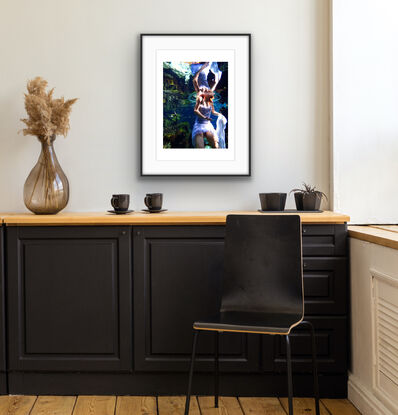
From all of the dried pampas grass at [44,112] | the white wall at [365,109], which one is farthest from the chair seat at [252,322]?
the dried pampas grass at [44,112]

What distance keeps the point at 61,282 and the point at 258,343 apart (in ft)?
3.34

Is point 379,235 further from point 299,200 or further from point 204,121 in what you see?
point 204,121

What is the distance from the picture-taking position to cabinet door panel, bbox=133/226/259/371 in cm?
242

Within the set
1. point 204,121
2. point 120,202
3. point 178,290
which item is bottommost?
point 178,290

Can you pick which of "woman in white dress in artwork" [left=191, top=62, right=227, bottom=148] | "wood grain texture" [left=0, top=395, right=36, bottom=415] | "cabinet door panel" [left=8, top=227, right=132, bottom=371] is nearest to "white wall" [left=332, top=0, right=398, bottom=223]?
"woman in white dress in artwork" [left=191, top=62, right=227, bottom=148]

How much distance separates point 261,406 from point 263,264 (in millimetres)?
695

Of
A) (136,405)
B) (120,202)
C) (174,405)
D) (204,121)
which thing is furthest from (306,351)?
(204,121)

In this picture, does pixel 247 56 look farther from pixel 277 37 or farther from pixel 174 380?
pixel 174 380

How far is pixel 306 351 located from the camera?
2.41 m

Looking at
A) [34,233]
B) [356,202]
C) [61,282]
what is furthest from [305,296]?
[34,233]

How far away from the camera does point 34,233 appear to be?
2414 mm

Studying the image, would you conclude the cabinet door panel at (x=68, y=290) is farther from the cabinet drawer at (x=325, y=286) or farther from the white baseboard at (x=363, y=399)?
the white baseboard at (x=363, y=399)

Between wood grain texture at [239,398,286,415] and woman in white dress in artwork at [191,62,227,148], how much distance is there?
1.36 metres

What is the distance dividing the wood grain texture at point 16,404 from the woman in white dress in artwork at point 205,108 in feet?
5.29
